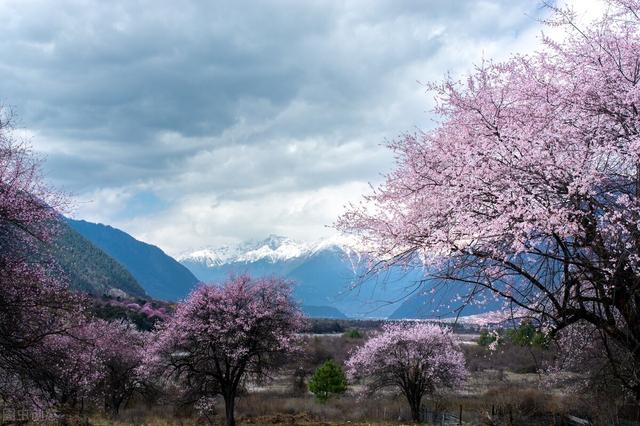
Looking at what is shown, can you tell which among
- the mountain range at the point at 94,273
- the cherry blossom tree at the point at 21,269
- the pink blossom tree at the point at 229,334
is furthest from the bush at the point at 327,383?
the mountain range at the point at 94,273

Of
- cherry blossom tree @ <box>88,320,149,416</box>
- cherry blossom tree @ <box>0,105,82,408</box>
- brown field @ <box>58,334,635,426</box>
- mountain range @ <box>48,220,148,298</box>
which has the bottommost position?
brown field @ <box>58,334,635,426</box>

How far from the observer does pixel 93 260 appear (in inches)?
7672

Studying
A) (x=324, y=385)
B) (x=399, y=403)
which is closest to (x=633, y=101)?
(x=399, y=403)

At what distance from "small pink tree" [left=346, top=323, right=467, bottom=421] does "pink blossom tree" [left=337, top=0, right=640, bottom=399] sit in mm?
31476

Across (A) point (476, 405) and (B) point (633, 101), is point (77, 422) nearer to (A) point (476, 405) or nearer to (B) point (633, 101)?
(B) point (633, 101)

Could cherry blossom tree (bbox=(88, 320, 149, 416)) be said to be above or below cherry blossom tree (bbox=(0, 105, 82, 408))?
below

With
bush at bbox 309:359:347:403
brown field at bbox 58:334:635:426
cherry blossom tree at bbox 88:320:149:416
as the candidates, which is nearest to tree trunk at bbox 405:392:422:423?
brown field at bbox 58:334:635:426

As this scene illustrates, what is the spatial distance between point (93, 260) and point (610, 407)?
204 meters

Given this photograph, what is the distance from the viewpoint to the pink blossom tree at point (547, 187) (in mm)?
6738

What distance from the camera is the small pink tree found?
125 feet

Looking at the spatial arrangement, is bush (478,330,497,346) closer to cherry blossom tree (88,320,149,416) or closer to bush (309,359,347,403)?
bush (309,359,347,403)

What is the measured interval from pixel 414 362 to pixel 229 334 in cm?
1663

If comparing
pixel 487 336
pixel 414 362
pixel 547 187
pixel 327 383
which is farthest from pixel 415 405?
pixel 547 187

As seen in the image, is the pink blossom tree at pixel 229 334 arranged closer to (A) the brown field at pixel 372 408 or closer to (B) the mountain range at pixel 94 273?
(A) the brown field at pixel 372 408
